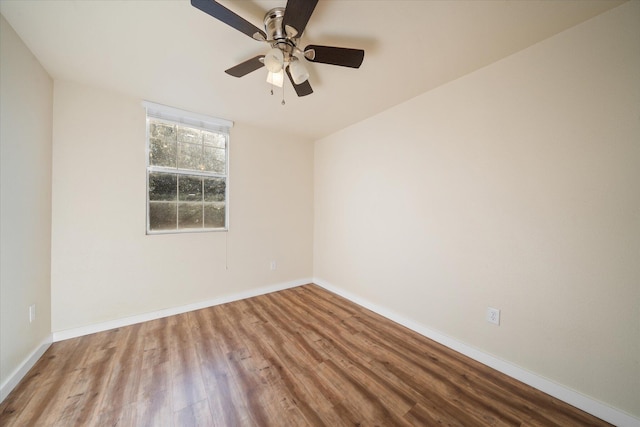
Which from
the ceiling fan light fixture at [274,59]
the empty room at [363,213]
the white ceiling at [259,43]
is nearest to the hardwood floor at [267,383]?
the empty room at [363,213]

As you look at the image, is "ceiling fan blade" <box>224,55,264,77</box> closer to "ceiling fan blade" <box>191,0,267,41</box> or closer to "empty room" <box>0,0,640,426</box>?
"empty room" <box>0,0,640,426</box>

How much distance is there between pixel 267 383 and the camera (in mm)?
1535

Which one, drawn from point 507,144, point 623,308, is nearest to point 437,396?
point 623,308

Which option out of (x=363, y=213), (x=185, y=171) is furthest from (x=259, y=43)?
(x=363, y=213)

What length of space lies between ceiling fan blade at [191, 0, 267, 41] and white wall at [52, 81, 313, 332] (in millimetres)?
1810

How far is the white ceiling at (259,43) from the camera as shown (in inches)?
50.3

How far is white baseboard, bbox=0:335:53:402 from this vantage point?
138 centimetres

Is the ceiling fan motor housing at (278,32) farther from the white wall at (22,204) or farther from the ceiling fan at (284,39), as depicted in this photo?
the white wall at (22,204)

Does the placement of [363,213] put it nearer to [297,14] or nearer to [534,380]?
[534,380]

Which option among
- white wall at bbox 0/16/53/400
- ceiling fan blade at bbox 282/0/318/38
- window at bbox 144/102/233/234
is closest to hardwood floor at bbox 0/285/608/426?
white wall at bbox 0/16/53/400

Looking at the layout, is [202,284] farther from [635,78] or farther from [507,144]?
[635,78]

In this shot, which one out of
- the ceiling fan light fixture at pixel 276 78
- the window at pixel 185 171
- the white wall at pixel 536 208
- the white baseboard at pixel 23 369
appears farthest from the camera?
the window at pixel 185 171

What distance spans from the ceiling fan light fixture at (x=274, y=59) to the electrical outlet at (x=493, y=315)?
2382mm

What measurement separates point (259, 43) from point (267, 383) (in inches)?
95.2
